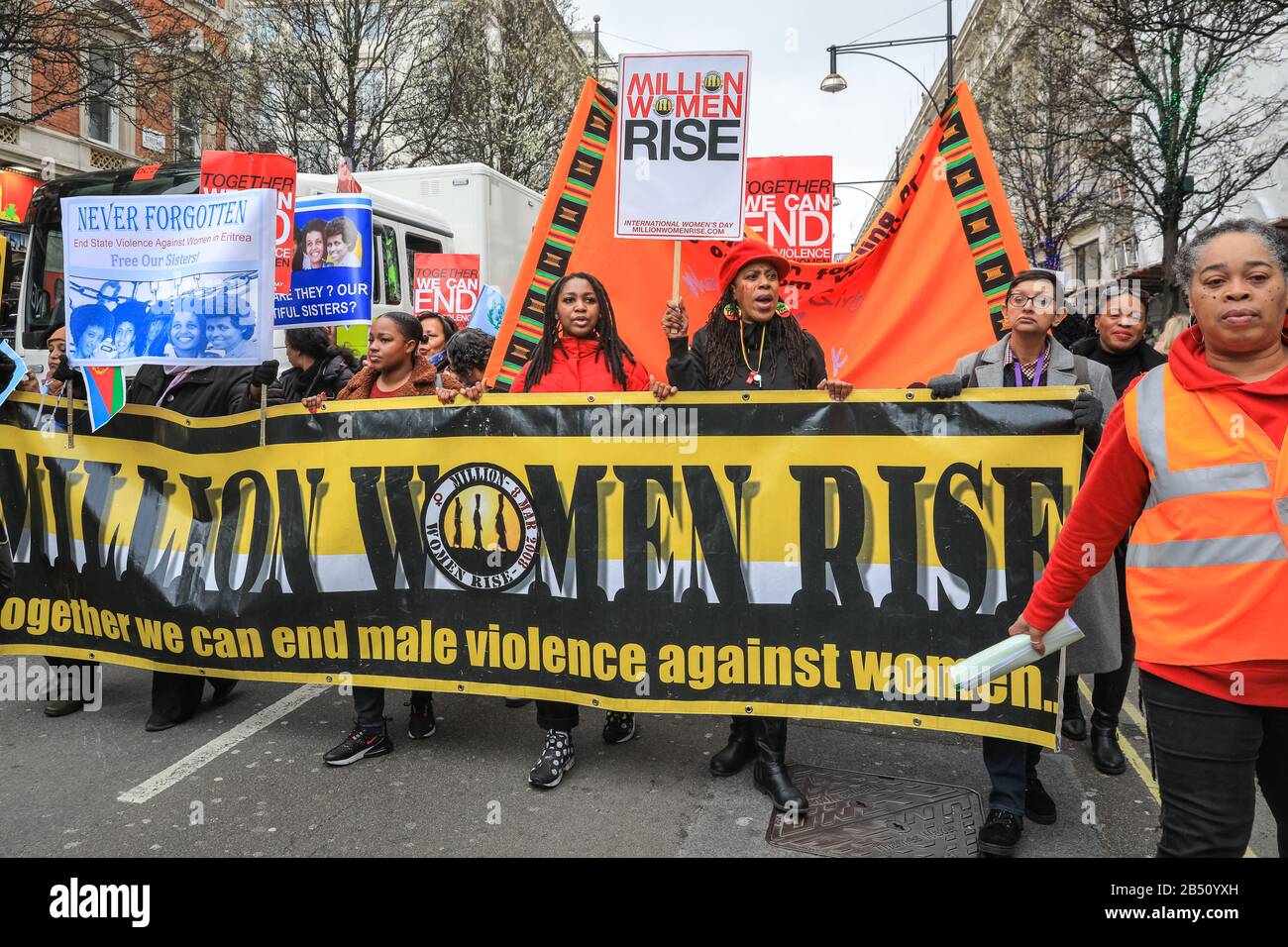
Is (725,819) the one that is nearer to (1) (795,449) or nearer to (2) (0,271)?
(1) (795,449)

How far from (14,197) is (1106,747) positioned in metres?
13.0

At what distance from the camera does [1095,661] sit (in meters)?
3.42

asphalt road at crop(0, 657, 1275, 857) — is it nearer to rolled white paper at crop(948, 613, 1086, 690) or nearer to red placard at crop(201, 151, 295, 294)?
rolled white paper at crop(948, 613, 1086, 690)

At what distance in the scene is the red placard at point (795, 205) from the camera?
812 centimetres

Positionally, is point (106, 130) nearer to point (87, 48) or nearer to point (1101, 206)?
point (87, 48)

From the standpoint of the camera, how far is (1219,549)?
2033mm

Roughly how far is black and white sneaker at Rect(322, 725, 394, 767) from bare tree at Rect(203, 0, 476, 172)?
664 inches

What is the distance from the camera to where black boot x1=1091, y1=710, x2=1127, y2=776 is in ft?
13.1

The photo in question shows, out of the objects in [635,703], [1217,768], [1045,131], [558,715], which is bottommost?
[558,715]

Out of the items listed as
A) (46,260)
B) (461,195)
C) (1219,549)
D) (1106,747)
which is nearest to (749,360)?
(1106,747)

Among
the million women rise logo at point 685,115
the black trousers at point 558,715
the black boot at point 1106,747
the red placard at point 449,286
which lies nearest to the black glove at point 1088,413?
the black boot at point 1106,747

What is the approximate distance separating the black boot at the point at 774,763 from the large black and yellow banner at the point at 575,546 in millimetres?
113

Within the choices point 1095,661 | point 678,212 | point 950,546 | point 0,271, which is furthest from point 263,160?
point 1095,661

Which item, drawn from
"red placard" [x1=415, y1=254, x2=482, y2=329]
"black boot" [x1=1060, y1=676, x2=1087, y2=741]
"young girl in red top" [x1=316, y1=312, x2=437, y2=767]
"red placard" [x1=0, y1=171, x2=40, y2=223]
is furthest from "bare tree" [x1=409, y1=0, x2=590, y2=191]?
"black boot" [x1=1060, y1=676, x2=1087, y2=741]
